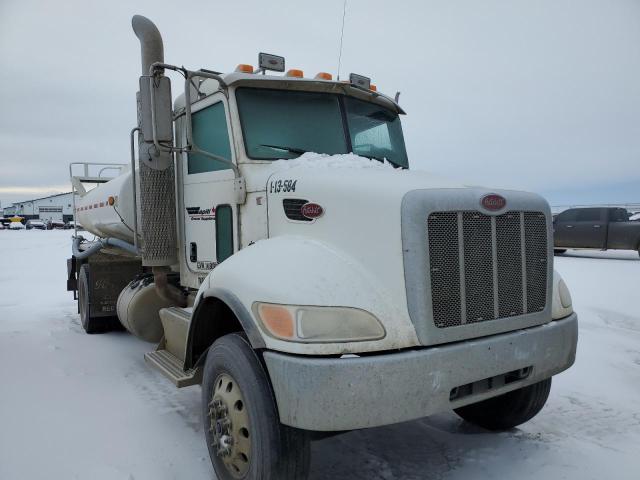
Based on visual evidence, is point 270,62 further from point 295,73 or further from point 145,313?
point 145,313

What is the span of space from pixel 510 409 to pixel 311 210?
2.07 meters

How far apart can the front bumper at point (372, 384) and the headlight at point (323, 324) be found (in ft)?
0.33

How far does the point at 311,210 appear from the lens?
114 inches

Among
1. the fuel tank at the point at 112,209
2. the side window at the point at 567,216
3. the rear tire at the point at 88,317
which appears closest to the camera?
the fuel tank at the point at 112,209

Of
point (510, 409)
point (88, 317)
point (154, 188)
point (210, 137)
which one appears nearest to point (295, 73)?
point (210, 137)

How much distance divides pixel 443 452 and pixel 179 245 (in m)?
2.78

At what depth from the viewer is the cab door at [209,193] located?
369 centimetres

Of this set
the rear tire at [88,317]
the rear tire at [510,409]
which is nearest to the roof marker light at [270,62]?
the rear tire at [510,409]

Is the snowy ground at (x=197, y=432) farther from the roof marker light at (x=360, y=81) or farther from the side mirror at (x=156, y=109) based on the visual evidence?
the roof marker light at (x=360, y=81)

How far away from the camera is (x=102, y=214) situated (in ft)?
20.2

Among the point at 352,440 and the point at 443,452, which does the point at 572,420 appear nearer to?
the point at 443,452

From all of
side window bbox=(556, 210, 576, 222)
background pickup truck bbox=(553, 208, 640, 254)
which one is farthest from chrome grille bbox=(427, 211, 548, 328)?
side window bbox=(556, 210, 576, 222)

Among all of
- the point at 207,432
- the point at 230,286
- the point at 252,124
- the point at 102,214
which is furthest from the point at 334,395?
the point at 102,214

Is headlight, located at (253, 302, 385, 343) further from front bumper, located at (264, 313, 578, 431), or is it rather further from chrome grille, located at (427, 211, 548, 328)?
chrome grille, located at (427, 211, 548, 328)
